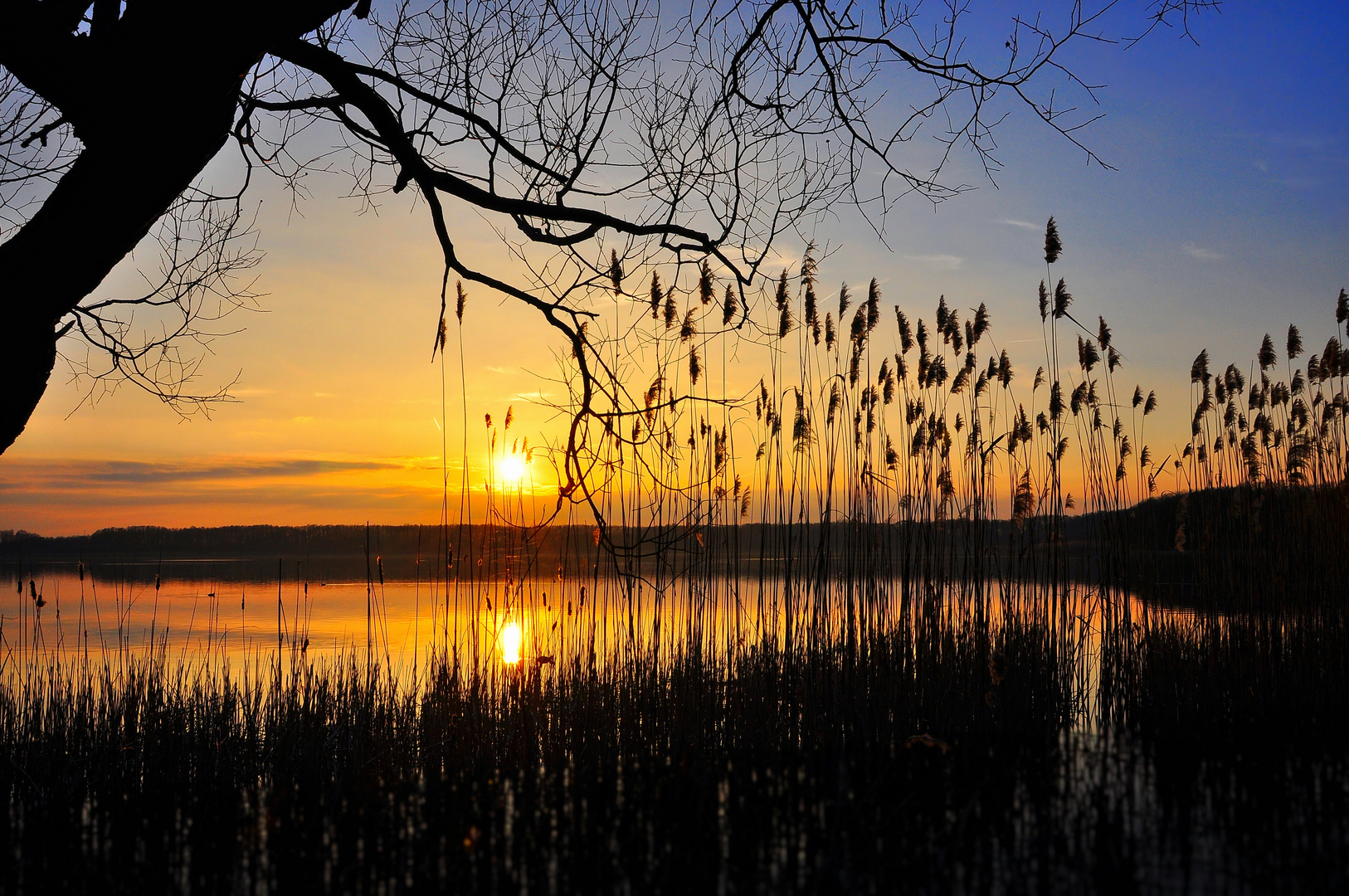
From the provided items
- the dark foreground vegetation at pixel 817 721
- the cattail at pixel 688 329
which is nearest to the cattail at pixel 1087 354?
the dark foreground vegetation at pixel 817 721

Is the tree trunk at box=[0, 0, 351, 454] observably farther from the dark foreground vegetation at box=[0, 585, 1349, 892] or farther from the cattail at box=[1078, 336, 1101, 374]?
the cattail at box=[1078, 336, 1101, 374]

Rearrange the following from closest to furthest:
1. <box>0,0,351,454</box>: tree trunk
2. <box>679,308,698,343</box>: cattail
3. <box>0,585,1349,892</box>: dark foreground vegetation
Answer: <box>0,0,351,454</box>: tree trunk
<box>0,585,1349,892</box>: dark foreground vegetation
<box>679,308,698,343</box>: cattail

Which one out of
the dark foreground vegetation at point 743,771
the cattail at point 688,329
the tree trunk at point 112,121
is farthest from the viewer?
the cattail at point 688,329

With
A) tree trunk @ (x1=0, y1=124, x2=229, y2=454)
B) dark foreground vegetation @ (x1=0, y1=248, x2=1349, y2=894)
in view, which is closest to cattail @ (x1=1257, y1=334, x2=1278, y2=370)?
dark foreground vegetation @ (x1=0, y1=248, x2=1349, y2=894)

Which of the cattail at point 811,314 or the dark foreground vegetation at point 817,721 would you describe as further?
the cattail at point 811,314

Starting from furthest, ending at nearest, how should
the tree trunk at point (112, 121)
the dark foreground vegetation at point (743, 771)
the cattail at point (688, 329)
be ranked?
1. the cattail at point (688, 329)
2. the dark foreground vegetation at point (743, 771)
3. the tree trunk at point (112, 121)

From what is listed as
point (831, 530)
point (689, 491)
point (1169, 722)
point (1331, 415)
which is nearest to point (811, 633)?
point (831, 530)

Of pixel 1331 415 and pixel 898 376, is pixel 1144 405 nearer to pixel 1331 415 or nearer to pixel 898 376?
pixel 1331 415

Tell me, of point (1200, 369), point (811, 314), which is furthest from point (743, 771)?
point (1200, 369)

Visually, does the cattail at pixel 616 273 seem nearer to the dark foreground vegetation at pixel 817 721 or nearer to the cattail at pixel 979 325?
the dark foreground vegetation at pixel 817 721

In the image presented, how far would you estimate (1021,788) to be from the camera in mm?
3504

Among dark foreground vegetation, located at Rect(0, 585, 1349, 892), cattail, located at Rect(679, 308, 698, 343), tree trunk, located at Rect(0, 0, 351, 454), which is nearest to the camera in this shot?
tree trunk, located at Rect(0, 0, 351, 454)

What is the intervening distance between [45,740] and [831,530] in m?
4.09

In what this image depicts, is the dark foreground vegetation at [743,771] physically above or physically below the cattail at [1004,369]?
below
